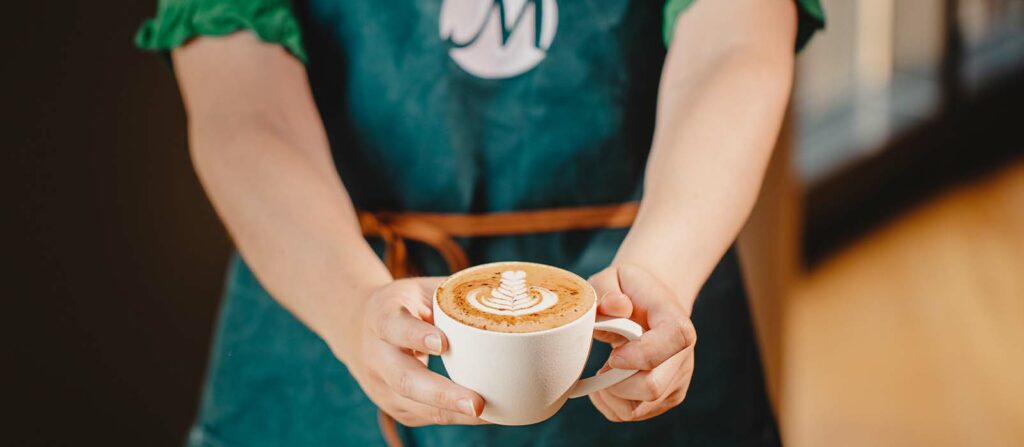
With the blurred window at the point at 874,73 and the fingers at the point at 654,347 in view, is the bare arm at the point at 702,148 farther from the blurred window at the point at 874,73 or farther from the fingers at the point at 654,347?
the blurred window at the point at 874,73

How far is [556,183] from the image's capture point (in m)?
0.50

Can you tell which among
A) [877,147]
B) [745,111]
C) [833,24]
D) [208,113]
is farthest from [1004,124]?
[208,113]

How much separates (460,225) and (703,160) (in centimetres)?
A: 12

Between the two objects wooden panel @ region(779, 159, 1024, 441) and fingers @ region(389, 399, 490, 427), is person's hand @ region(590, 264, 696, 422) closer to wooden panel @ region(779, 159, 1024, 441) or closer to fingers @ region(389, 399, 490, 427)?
fingers @ region(389, 399, 490, 427)

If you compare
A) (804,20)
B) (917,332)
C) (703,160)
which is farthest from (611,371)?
(917,332)

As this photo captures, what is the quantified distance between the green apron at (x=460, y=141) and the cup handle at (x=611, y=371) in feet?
0.27

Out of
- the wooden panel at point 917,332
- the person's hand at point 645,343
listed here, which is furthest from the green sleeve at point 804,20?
the wooden panel at point 917,332

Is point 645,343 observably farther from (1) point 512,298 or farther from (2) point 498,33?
(2) point 498,33

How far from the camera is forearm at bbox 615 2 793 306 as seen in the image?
454mm

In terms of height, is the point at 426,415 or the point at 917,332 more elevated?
the point at 426,415

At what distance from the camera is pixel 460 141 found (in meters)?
0.49

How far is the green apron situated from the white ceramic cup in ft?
0.30

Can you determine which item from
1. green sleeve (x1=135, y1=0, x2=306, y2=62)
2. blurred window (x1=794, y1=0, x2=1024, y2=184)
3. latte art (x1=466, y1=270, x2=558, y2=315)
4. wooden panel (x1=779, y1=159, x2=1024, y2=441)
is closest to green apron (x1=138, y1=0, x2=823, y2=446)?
green sleeve (x1=135, y1=0, x2=306, y2=62)

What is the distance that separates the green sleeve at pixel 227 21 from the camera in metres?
0.45
